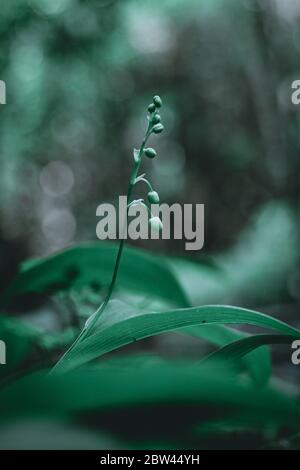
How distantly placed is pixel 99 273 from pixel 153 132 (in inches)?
18.8

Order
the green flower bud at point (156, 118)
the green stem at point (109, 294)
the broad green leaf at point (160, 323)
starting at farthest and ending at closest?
the green flower bud at point (156, 118) < the green stem at point (109, 294) < the broad green leaf at point (160, 323)

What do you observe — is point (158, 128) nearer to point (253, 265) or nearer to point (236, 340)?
point (253, 265)

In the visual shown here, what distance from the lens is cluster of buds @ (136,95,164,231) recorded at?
1588 mm

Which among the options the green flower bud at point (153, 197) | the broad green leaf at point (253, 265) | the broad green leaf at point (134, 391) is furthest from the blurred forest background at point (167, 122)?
the broad green leaf at point (134, 391)

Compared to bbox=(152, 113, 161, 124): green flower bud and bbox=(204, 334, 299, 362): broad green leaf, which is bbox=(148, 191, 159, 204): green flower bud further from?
bbox=(204, 334, 299, 362): broad green leaf

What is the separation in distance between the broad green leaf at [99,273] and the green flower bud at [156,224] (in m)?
0.10

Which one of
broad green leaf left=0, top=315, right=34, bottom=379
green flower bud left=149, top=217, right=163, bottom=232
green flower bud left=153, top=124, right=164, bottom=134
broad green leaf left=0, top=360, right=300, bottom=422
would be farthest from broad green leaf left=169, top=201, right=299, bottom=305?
broad green leaf left=0, top=315, right=34, bottom=379

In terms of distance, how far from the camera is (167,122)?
5.74ft

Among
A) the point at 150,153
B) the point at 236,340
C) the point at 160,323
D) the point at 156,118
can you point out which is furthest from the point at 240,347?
the point at 156,118

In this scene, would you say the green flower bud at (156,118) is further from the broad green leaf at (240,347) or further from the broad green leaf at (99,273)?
the broad green leaf at (240,347)

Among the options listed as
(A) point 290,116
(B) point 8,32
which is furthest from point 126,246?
(B) point 8,32

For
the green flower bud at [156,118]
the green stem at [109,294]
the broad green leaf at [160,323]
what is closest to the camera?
the broad green leaf at [160,323]

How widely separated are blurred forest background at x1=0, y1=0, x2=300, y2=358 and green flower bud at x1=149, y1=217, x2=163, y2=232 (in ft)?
0.27

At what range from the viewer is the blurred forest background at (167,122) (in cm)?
173
